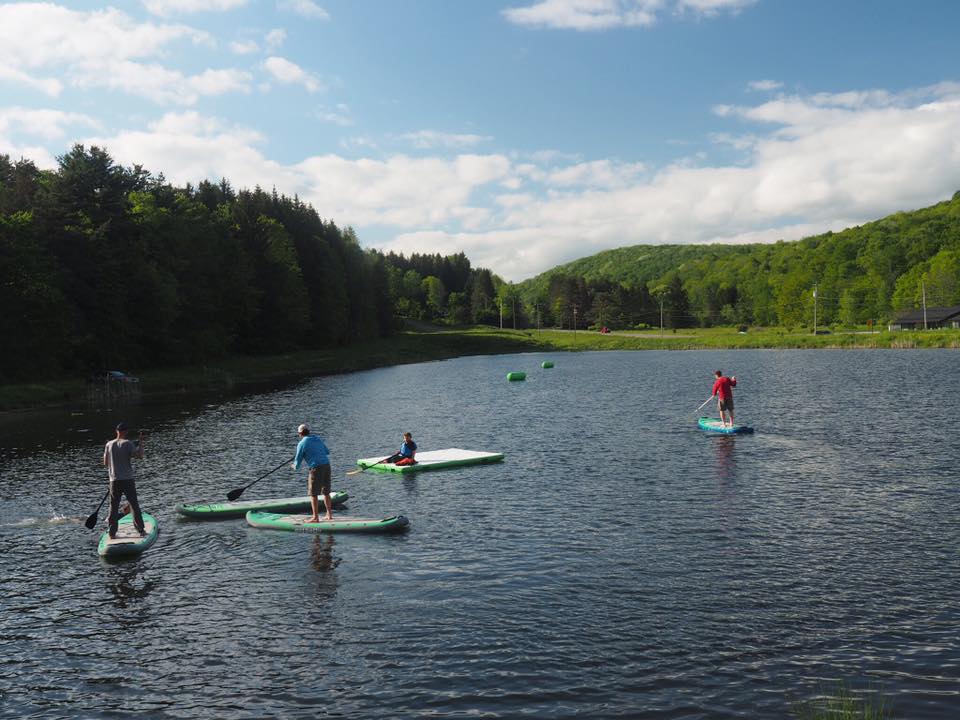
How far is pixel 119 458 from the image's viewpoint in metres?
21.8

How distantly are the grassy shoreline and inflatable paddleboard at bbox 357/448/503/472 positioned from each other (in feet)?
123

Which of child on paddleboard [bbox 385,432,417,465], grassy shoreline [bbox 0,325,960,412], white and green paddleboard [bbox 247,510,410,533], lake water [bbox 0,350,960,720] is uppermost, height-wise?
grassy shoreline [bbox 0,325,960,412]

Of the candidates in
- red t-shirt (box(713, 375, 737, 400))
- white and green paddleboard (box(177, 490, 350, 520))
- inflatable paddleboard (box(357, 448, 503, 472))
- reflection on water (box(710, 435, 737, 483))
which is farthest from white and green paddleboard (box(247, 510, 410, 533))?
red t-shirt (box(713, 375, 737, 400))

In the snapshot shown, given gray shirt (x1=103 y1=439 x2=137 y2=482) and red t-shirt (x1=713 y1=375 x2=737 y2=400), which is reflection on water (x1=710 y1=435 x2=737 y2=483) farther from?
gray shirt (x1=103 y1=439 x2=137 y2=482)

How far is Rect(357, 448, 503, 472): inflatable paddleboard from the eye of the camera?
33469mm

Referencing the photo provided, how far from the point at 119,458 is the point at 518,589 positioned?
1241cm

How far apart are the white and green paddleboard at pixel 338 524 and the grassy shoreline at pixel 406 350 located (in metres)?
42.8

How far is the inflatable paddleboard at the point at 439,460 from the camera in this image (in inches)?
1318

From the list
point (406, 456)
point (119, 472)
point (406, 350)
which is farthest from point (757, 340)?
point (119, 472)

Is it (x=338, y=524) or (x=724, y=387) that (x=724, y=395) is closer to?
(x=724, y=387)

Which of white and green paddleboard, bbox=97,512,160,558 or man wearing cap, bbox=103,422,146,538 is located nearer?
white and green paddleboard, bbox=97,512,160,558

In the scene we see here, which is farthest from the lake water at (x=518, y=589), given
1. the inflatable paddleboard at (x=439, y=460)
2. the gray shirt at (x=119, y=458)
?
the gray shirt at (x=119, y=458)

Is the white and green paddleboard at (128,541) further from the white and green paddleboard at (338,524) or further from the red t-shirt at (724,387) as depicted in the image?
the red t-shirt at (724,387)

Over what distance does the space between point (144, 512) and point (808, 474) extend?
2530cm
